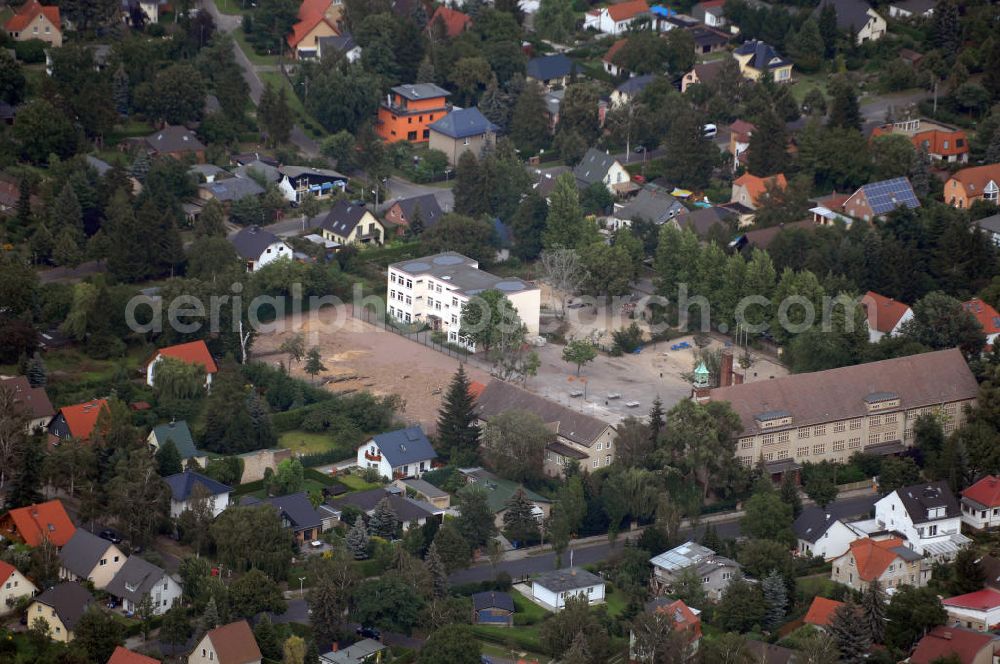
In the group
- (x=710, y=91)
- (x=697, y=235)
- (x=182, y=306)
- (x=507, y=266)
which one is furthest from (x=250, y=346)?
(x=710, y=91)

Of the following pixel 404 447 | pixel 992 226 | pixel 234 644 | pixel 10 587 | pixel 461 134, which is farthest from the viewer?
pixel 461 134

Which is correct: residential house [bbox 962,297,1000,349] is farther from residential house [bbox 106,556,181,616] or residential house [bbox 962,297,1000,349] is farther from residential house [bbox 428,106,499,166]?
residential house [bbox 106,556,181,616]

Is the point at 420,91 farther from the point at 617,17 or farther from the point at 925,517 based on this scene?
the point at 925,517

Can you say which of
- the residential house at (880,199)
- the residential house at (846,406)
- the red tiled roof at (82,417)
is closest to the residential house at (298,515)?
the red tiled roof at (82,417)

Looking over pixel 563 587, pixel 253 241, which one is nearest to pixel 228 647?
pixel 563 587

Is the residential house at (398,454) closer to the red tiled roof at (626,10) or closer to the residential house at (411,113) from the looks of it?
the residential house at (411,113)

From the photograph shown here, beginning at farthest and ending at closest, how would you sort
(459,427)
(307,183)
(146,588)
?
(307,183) < (459,427) < (146,588)

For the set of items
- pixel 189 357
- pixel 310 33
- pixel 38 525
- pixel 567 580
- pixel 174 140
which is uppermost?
pixel 310 33
